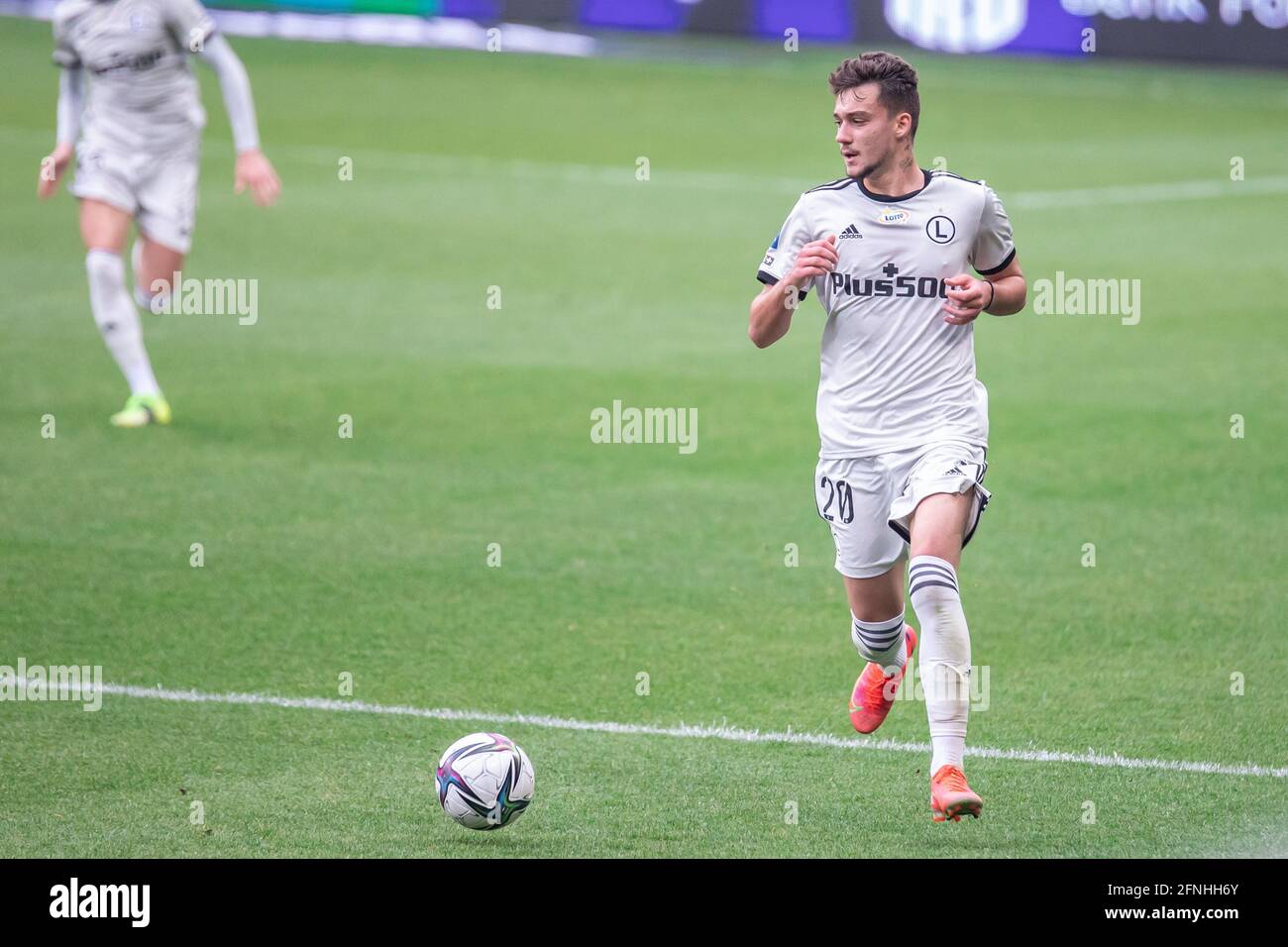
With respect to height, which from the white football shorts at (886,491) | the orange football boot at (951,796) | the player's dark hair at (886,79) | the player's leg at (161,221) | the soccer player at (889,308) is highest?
the player's leg at (161,221)

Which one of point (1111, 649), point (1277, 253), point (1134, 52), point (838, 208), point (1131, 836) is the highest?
point (1134, 52)

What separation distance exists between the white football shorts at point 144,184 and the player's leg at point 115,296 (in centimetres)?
9

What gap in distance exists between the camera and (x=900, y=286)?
667 cm

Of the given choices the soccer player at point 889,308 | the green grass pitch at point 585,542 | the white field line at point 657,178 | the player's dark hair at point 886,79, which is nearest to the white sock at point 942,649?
the soccer player at point 889,308

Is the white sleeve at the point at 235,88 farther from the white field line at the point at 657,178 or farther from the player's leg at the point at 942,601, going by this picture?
the white field line at the point at 657,178

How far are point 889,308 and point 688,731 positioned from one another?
1797 millimetres

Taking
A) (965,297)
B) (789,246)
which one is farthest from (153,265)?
(965,297)

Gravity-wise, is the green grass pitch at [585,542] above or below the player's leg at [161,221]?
below

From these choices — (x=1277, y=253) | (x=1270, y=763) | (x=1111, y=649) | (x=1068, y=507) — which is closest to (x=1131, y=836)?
(x=1270, y=763)

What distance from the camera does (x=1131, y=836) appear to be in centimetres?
630

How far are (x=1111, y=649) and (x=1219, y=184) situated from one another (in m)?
16.0

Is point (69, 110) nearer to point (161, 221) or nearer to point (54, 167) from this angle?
point (54, 167)

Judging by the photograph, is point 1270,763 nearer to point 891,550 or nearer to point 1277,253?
point 891,550

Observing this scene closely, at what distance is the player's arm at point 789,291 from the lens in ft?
21.1
